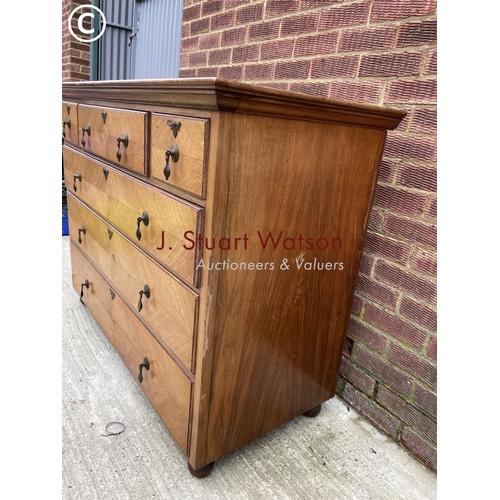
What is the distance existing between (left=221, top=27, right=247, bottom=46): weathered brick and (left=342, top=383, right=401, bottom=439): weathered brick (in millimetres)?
1682

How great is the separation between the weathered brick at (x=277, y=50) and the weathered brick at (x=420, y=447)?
1567mm

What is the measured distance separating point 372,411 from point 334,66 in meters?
1.33

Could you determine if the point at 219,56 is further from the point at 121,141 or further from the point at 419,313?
the point at 419,313

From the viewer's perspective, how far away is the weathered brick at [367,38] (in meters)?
1.30

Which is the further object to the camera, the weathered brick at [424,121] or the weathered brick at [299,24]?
the weathered brick at [299,24]

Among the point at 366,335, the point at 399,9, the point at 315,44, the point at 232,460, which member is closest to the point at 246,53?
the point at 315,44

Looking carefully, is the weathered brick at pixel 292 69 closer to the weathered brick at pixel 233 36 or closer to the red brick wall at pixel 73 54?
the weathered brick at pixel 233 36

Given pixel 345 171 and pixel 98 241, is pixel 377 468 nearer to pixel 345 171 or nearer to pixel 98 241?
pixel 345 171

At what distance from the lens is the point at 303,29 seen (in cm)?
161

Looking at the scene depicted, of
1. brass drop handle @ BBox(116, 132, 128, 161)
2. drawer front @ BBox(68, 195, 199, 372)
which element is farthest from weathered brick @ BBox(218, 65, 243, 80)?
drawer front @ BBox(68, 195, 199, 372)

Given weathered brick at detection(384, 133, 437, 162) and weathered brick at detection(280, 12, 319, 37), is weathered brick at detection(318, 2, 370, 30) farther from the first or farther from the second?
weathered brick at detection(384, 133, 437, 162)

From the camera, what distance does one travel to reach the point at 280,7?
1.70 metres

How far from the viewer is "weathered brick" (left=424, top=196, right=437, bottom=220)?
125 centimetres

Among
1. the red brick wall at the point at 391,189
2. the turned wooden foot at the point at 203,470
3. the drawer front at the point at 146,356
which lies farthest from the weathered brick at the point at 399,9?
the turned wooden foot at the point at 203,470
